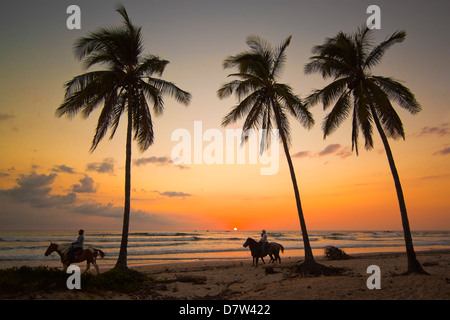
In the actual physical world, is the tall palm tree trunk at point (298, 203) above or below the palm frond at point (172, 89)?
below

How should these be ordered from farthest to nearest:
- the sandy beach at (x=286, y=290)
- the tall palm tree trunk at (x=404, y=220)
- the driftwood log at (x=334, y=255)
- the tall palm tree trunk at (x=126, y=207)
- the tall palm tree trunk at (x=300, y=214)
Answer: the driftwood log at (x=334, y=255)
the tall palm tree trunk at (x=300, y=214)
the tall palm tree trunk at (x=126, y=207)
the tall palm tree trunk at (x=404, y=220)
the sandy beach at (x=286, y=290)

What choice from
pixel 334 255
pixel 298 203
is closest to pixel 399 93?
pixel 298 203

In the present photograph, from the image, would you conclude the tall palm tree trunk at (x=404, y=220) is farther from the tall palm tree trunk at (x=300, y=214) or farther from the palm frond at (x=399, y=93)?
the tall palm tree trunk at (x=300, y=214)

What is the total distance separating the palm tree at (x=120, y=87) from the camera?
13.6 m

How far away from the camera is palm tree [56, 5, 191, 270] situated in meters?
13.6

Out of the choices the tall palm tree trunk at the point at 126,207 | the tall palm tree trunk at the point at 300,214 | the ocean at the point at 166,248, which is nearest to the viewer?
the tall palm tree trunk at the point at 126,207

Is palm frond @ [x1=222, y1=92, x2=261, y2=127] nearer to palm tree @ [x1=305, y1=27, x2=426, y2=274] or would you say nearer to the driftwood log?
palm tree @ [x1=305, y1=27, x2=426, y2=274]

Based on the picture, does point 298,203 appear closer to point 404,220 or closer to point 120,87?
point 404,220

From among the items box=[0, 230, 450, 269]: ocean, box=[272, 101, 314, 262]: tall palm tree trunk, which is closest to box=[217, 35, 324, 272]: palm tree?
box=[272, 101, 314, 262]: tall palm tree trunk

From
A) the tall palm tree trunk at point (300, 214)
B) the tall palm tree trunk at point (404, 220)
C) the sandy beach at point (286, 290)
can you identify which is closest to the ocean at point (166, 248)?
the sandy beach at point (286, 290)

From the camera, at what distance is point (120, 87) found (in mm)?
14844

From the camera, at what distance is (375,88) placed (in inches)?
496

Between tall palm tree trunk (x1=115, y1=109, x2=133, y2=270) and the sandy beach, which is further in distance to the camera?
tall palm tree trunk (x1=115, y1=109, x2=133, y2=270)
